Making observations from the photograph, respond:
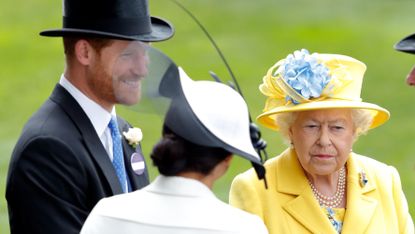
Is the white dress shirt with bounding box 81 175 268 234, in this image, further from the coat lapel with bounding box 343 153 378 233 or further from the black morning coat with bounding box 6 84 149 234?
the coat lapel with bounding box 343 153 378 233

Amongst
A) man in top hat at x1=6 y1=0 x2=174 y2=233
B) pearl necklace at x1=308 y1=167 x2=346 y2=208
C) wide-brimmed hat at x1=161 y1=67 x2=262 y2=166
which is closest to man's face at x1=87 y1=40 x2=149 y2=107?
man in top hat at x1=6 y1=0 x2=174 y2=233

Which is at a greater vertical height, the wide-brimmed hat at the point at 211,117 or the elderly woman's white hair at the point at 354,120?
the wide-brimmed hat at the point at 211,117

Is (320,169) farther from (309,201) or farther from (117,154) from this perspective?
(117,154)

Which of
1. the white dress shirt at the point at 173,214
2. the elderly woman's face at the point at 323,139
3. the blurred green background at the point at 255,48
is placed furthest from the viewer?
the blurred green background at the point at 255,48

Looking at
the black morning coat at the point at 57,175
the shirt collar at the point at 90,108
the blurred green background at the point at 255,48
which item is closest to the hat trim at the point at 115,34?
the shirt collar at the point at 90,108

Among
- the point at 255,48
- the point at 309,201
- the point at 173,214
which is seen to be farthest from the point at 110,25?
the point at 255,48

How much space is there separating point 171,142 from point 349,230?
1597 millimetres

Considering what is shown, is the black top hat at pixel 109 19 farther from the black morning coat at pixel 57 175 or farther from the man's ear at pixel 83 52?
the black morning coat at pixel 57 175

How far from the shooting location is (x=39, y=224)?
5.54 m

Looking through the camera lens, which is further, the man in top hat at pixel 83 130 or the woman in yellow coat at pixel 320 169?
the woman in yellow coat at pixel 320 169

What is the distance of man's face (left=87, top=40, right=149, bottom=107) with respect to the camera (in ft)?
18.5

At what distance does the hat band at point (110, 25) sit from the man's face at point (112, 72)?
0.20ft

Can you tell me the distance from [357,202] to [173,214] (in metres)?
1.64

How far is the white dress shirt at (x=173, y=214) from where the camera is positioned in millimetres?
4645
